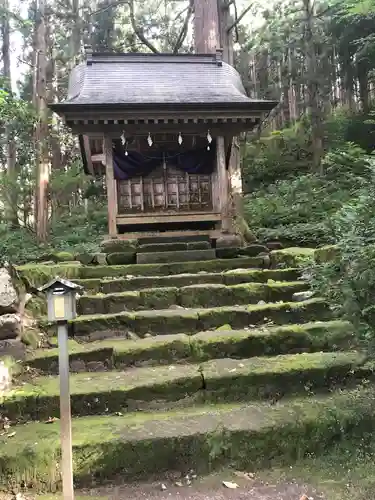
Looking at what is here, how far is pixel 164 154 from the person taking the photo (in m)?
9.42

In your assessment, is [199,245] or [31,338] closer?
[31,338]

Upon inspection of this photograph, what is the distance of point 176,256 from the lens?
767cm

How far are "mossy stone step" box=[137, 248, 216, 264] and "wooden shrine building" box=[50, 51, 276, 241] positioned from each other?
127 centimetres

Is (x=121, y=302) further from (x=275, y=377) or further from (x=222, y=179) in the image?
(x=222, y=179)

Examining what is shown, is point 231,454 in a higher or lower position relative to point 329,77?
lower

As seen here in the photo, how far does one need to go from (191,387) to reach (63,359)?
140 cm

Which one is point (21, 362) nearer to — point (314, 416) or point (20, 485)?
point (20, 485)

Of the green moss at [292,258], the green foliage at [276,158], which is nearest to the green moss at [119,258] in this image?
the green moss at [292,258]

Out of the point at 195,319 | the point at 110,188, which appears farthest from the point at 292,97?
the point at 195,319

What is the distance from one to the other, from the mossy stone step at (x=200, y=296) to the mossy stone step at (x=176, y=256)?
203cm

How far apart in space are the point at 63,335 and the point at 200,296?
9.91 feet

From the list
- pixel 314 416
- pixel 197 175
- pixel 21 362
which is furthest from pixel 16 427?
pixel 197 175

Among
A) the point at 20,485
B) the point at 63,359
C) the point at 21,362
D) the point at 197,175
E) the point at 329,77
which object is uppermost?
the point at 329,77

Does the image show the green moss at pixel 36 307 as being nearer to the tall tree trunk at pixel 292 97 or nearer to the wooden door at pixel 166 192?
the wooden door at pixel 166 192
